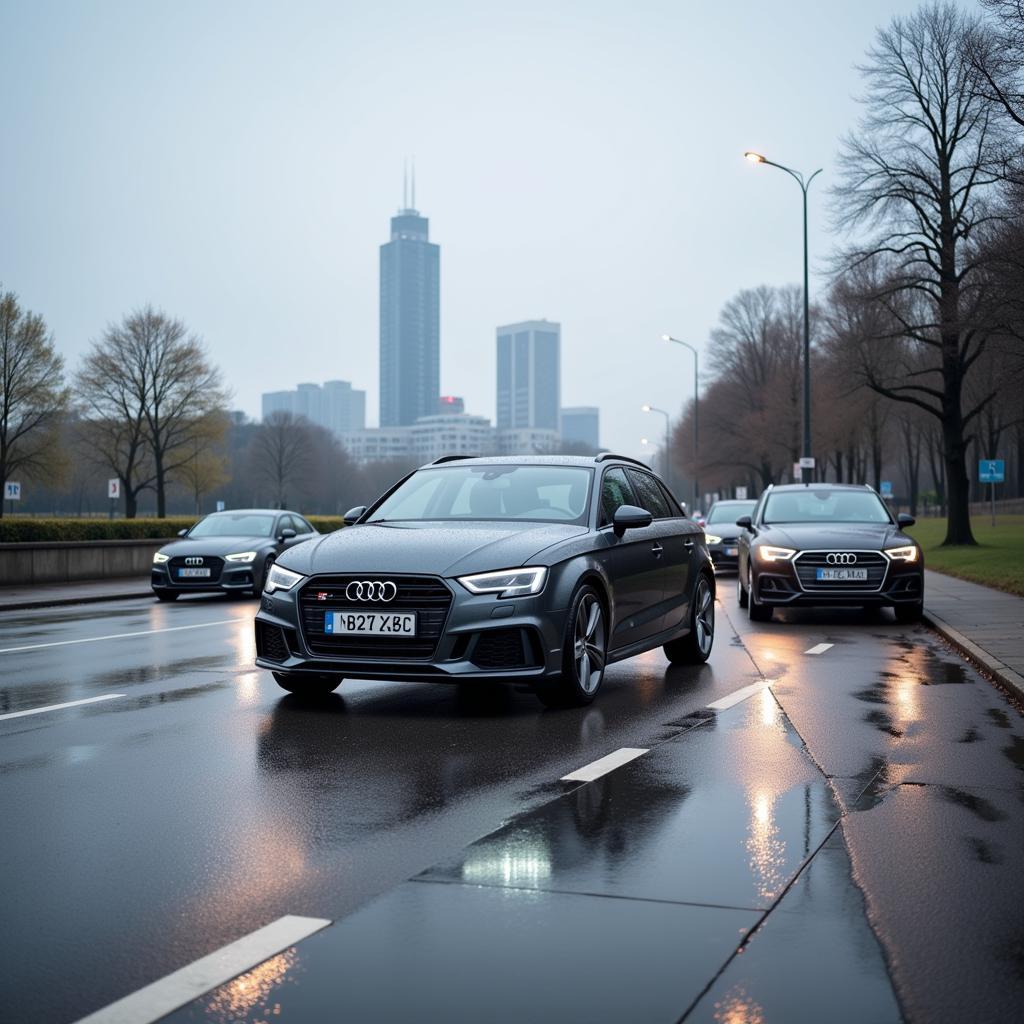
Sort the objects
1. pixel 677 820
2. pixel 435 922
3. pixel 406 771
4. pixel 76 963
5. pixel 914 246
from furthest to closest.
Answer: pixel 914 246 → pixel 406 771 → pixel 677 820 → pixel 435 922 → pixel 76 963

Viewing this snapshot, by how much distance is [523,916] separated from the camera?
13.5 feet

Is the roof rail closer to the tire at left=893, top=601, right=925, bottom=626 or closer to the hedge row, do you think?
the tire at left=893, top=601, right=925, bottom=626

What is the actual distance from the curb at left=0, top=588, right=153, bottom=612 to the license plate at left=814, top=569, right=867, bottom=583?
37.8ft

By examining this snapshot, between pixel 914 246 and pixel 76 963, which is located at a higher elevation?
pixel 914 246

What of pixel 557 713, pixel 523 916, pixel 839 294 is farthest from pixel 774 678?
pixel 839 294

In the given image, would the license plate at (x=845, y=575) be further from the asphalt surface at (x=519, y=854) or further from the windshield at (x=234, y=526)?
the windshield at (x=234, y=526)

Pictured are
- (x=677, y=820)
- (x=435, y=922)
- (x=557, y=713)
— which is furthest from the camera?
(x=557, y=713)

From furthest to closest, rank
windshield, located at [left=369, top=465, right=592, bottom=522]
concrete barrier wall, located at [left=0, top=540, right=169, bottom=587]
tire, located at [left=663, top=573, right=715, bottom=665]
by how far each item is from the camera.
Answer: concrete barrier wall, located at [left=0, top=540, right=169, bottom=587] < tire, located at [left=663, top=573, right=715, bottom=665] < windshield, located at [left=369, top=465, right=592, bottom=522]

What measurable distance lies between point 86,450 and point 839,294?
42.8 m

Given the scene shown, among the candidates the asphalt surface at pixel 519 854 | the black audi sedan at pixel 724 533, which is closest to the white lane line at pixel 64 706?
the asphalt surface at pixel 519 854

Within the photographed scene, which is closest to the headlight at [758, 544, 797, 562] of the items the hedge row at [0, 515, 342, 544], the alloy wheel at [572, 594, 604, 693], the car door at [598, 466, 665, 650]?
the car door at [598, 466, 665, 650]

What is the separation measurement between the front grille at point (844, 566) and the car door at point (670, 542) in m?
4.09

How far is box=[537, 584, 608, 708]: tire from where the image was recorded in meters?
8.35

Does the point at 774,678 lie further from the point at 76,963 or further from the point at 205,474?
the point at 205,474
